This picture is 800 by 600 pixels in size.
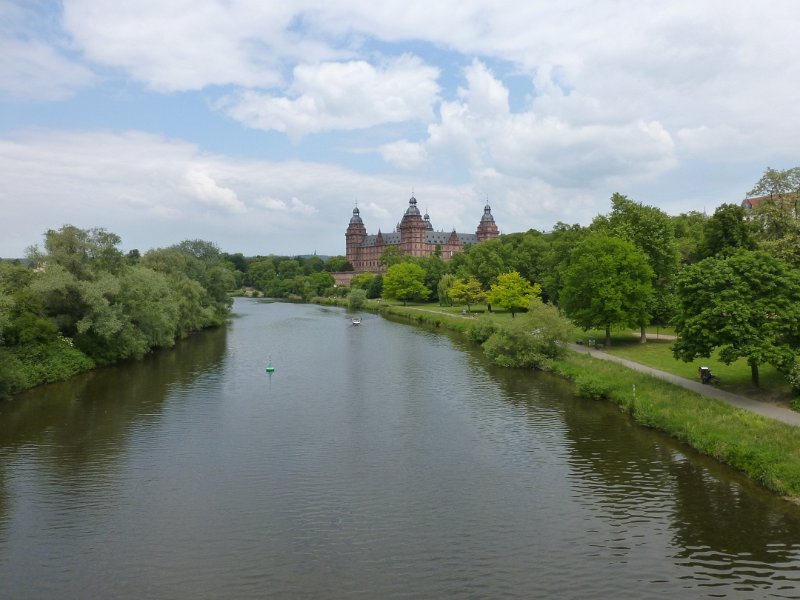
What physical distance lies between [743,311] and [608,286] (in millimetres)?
17780

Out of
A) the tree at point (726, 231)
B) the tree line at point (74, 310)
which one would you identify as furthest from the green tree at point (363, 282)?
the tree at point (726, 231)

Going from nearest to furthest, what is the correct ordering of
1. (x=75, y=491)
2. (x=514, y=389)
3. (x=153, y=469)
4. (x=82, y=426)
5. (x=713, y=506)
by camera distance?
(x=713, y=506)
(x=75, y=491)
(x=153, y=469)
(x=82, y=426)
(x=514, y=389)

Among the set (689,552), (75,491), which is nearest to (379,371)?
(75,491)

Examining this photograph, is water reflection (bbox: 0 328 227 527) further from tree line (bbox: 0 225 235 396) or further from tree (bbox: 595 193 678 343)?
tree (bbox: 595 193 678 343)

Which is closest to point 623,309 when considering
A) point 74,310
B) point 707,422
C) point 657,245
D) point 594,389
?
point 657,245

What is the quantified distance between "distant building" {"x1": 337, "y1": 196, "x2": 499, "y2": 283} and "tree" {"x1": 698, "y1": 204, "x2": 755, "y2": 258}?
437ft

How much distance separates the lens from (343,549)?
625 inches

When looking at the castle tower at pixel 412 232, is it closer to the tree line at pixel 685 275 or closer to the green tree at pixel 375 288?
the green tree at pixel 375 288

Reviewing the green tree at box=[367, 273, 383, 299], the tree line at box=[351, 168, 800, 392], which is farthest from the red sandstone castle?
the tree line at box=[351, 168, 800, 392]

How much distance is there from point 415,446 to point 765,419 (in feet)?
42.2

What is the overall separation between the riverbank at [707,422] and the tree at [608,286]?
7846mm

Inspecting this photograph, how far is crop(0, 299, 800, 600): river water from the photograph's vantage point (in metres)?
14.5

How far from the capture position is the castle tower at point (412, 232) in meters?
181

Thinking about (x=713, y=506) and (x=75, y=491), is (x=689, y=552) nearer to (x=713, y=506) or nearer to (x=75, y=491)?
(x=713, y=506)
